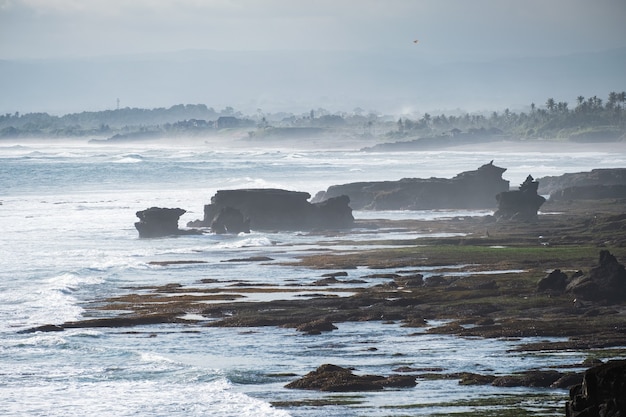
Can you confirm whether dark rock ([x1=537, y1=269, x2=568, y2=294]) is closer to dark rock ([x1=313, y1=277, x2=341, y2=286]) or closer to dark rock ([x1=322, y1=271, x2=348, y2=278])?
Answer: dark rock ([x1=313, y1=277, x2=341, y2=286])

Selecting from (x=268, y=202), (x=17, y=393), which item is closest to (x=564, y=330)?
(x=17, y=393)

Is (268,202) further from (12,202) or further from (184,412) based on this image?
(184,412)

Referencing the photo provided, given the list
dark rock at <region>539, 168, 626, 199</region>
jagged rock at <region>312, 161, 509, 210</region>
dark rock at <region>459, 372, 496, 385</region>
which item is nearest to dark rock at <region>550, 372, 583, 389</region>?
dark rock at <region>459, 372, 496, 385</region>

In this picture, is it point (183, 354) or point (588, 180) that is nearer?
point (183, 354)

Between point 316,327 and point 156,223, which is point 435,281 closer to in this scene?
point 316,327

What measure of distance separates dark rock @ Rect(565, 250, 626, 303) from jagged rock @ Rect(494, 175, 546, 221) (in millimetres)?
45098

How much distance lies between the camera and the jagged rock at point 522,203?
322 feet

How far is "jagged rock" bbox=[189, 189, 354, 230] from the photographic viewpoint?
9962 cm

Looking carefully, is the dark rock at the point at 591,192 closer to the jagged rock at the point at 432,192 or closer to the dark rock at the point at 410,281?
the jagged rock at the point at 432,192

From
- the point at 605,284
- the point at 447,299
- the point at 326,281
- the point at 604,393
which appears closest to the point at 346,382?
the point at 604,393

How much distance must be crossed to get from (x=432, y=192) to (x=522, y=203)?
68.9 feet

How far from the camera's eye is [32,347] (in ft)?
144

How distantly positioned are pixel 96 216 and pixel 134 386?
76.1 metres

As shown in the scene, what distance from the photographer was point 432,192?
119 metres
